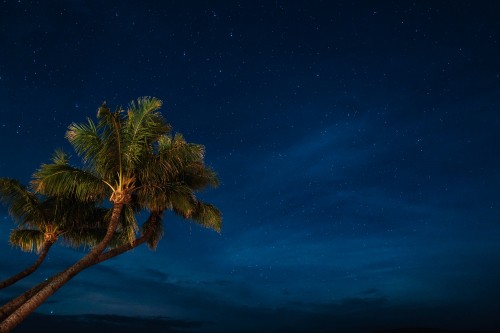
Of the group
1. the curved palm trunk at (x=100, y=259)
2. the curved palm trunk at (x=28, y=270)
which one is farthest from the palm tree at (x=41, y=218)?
the curved palm trunk at (x=100, y=259)

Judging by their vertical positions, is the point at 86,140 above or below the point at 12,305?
above

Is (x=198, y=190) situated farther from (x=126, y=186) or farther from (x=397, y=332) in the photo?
(x=397, y=332)

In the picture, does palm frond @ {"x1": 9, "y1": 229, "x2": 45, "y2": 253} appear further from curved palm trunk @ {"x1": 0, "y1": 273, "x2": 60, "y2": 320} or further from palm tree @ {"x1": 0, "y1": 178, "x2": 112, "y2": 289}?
curved palm trunk @ {"x1": 0, "y1": 273, "x2": 60, "y2": 320}

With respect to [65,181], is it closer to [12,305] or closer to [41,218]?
[41,218]

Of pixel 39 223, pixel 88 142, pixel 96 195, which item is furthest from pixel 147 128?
pixel 39 223

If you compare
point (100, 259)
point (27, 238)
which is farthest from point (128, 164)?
point (27, 238)

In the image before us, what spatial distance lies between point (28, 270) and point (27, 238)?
174 cm

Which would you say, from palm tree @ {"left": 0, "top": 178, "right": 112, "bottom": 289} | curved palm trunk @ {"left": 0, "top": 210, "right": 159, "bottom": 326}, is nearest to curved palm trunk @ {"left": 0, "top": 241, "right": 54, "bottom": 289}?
palm tree @ {"left": 0, "top": 178, "right": 112, "bottom": 289}

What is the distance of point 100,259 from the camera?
1384 cm

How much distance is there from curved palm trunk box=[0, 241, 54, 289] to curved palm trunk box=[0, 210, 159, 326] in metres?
1.88

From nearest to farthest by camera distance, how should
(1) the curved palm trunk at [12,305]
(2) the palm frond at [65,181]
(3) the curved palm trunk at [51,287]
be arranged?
(3) the curved palm trunk at [51,287]
(1) the curved palm trunk at [12,305]
(2) the palm frond at [65,181]

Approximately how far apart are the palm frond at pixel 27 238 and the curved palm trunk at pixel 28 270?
0.73m

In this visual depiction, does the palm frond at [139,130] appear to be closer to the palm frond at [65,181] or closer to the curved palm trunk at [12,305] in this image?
the palm frond at [65,181]

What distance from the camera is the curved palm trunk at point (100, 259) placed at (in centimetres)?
1140
